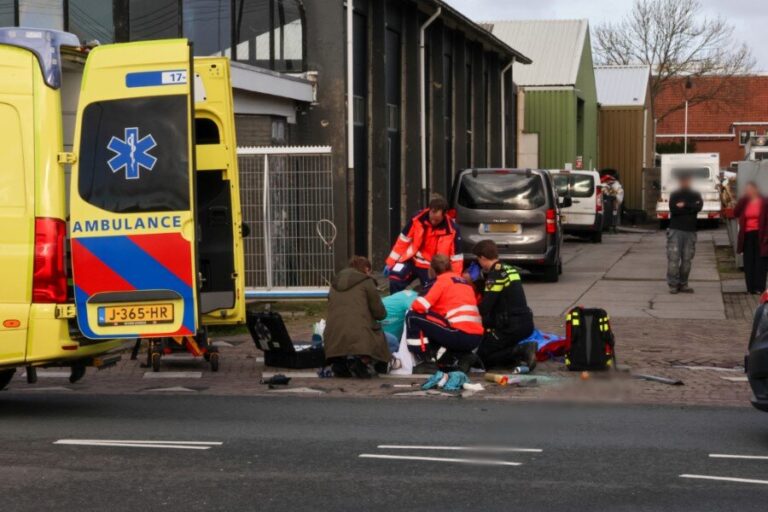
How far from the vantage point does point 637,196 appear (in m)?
58.2

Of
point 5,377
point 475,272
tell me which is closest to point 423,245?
point 475,272

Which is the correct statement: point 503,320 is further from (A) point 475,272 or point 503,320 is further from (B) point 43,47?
(B) point 43,47

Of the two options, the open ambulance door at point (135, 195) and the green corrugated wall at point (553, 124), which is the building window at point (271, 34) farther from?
the green corrugated wall at point (553, 124)

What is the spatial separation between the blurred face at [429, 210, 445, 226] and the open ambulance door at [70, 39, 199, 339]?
18.9 feet

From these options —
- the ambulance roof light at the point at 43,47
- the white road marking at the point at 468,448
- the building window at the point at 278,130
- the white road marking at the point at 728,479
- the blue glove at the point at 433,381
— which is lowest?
the blue glove at the point at 433,381

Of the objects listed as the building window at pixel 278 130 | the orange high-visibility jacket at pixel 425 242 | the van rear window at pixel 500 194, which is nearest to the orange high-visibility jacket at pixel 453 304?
the orange high-visibility jacket at pixel 425 242

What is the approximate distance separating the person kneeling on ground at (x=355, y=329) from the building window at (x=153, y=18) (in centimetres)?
922

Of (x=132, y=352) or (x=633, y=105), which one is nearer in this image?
(x=132, y=352)

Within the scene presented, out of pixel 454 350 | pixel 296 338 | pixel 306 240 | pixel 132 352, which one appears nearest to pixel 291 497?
pixel 454 350

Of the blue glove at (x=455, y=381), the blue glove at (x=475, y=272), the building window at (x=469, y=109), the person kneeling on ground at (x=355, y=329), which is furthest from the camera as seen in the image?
the building window at (x=469, y=109)

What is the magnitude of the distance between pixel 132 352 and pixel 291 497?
718 cm

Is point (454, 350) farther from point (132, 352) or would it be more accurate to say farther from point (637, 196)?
point (637, 196)

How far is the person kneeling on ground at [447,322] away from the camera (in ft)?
42.4

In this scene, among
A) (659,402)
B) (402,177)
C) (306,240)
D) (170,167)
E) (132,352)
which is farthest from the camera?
(402,177)
